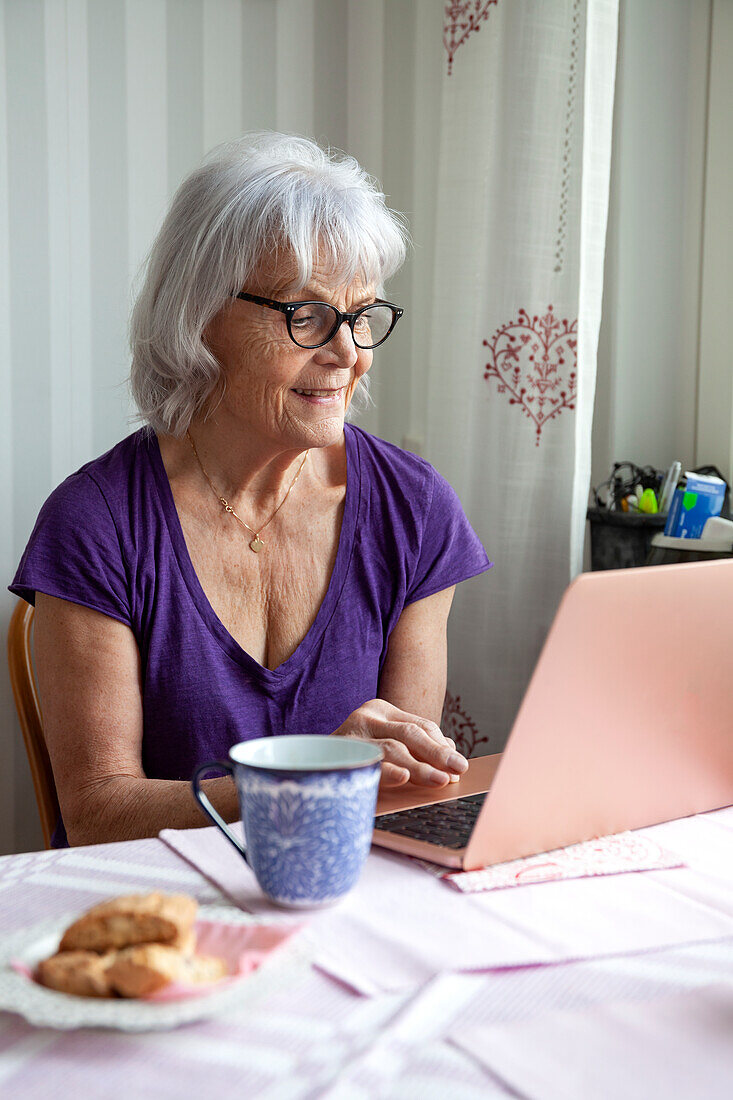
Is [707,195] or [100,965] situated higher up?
[707,195]

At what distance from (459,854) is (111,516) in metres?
0.67

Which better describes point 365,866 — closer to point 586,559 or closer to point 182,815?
point 182,815

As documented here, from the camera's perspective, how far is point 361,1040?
1.64ft

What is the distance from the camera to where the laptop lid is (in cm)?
66

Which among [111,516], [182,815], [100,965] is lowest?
[182,815]

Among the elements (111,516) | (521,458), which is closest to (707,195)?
(521,458)

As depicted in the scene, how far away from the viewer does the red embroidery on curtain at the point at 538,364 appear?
1750 mm

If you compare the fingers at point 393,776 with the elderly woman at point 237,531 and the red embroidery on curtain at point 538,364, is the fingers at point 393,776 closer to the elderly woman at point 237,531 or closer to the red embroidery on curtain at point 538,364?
the elderly woman at point 237,531

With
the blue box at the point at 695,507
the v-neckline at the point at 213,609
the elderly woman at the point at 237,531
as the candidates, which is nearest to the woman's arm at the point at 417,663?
the elderly woman at the point at 237,531

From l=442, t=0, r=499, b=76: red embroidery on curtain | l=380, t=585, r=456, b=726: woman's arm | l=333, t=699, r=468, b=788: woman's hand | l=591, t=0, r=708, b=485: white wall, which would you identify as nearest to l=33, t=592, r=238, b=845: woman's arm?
l=333, t=699, r=468, b=788: woman's hand

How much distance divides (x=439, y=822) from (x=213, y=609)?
0.54 m

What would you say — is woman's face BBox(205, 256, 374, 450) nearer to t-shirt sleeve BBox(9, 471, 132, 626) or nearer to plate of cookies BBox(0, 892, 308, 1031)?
t-shirt sleeve BBox(9, 471, 132, 626)

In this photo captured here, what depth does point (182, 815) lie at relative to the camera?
0.98 metres

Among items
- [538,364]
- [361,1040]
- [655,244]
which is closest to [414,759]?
[361,1040]
